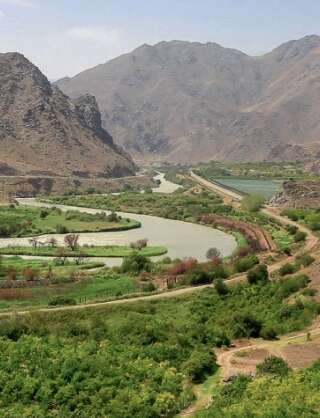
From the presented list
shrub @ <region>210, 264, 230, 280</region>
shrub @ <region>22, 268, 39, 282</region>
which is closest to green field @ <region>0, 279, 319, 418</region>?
shrub @ <region>210, 264, 230, 280</region>

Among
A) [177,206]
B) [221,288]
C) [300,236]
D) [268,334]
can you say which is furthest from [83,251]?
[177,206]

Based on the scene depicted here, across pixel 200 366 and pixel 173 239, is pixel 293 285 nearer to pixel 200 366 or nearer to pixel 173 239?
pixel 200 366

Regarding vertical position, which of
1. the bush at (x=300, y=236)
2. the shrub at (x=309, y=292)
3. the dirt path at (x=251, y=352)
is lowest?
the bush at (x=300, y=236)

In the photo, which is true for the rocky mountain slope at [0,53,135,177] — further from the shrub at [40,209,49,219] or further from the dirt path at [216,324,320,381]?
the dirt path at [216,324,320,381]

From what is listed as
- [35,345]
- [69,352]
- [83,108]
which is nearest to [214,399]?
Answer: [69,352]

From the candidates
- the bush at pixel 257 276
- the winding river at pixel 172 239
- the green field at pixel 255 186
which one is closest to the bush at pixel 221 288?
the bush at pixel 257 276

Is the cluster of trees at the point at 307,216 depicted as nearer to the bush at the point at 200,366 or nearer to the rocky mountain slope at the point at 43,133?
the bush at the point at 200,366
